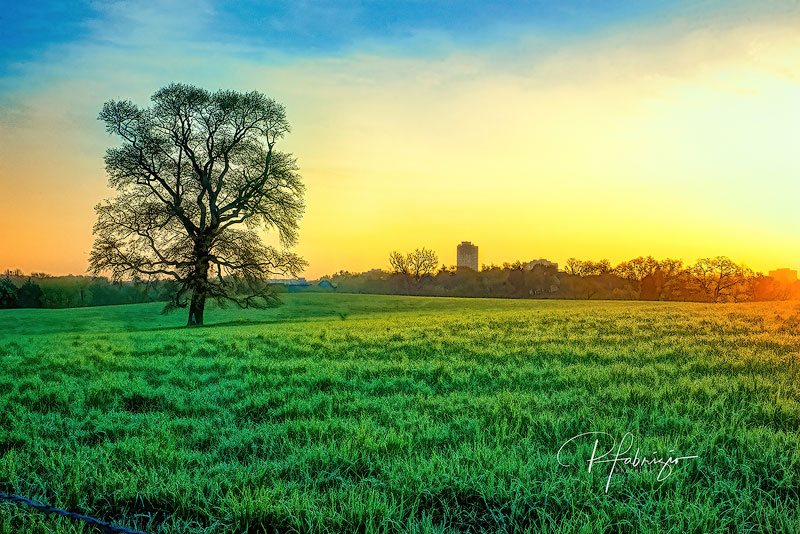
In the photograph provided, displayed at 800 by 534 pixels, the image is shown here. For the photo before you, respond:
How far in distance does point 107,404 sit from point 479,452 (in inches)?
252

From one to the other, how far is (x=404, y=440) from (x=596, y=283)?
9018cm

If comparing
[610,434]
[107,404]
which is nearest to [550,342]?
[610,434]

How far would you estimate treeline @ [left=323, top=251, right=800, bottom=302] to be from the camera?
8562 centimetres

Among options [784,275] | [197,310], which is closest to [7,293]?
[197,310]

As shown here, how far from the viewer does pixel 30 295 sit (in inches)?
2287

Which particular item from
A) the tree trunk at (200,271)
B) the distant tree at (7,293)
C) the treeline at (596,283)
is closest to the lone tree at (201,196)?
the tree trunk at (200,271)

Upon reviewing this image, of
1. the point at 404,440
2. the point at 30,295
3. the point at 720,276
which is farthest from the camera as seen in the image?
the point at 720,276

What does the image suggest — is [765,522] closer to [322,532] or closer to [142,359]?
[322,532]

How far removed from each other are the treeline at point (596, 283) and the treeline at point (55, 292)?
3549cm

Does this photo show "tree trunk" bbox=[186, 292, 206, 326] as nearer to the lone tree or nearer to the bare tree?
the lone tree

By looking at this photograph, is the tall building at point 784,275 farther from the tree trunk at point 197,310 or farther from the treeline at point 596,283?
the tree trunk at point 197,310

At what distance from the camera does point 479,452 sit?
4.80 meters

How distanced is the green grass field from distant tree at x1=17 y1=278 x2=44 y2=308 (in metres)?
56.6
